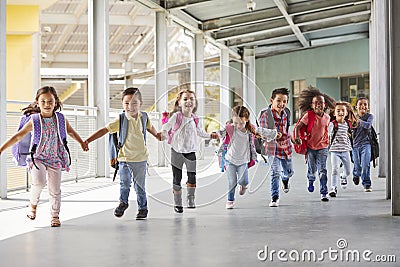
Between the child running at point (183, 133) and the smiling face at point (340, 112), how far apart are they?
2.61 meters

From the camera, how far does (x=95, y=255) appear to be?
4.53m

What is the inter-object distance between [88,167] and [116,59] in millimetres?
16785

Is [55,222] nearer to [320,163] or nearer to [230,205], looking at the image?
[230,205]

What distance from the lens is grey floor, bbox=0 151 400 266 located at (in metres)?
4.34

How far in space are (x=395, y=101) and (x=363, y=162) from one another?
3.07 m

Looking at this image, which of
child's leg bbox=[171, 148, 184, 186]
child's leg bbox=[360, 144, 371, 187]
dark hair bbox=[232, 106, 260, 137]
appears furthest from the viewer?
child's leg bbox=[360, 144, 371, 187]

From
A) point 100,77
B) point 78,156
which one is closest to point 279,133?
point 78,156

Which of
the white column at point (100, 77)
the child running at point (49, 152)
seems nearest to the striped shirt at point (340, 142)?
the child running at point (49, 152)

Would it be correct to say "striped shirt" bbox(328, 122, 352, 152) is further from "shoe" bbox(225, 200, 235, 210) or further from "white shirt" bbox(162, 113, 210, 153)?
"white shirt" bbox(162, 113, 210, 153)

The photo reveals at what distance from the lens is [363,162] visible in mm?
9281

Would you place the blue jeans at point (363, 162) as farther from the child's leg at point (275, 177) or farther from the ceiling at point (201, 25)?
the ceiling at point (201, 25)

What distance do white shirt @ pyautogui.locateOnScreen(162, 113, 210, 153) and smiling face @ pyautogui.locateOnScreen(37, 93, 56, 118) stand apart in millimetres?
1178

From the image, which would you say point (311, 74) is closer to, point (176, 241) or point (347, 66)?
point (347, 66)

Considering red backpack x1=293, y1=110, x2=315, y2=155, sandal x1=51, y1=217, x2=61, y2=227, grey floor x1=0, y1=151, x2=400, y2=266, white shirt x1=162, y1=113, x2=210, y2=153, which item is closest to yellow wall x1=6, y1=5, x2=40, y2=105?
grey floor x1=0, y1=151, x2=400, y2=266
